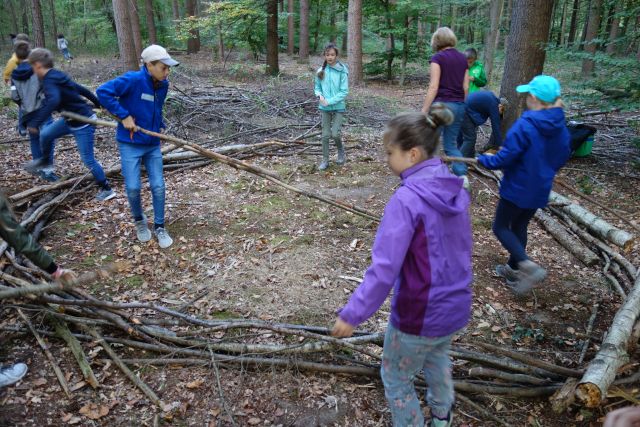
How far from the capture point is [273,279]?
4684 millimetres

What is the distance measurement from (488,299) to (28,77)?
6.87m

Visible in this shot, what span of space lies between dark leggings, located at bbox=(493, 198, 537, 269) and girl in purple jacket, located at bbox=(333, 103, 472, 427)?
6.91ft

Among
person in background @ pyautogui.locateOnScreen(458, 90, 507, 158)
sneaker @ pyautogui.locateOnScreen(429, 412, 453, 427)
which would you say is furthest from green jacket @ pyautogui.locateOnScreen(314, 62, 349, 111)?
sneaker @ pyautogui.locateOnScreen(429, 412, 453, 427)

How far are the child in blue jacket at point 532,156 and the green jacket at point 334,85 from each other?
3491 mm

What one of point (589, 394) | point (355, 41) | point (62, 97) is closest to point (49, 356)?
point (62, 97)

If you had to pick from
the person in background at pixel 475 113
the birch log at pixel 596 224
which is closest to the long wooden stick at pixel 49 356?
the birch log at pixel 596 224

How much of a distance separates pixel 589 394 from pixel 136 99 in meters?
4.89

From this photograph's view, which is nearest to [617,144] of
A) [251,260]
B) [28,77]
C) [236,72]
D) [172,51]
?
[251,260]

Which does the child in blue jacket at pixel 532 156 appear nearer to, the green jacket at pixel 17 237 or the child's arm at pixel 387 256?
the child's arm at pixel 387 256

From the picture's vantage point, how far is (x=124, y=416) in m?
3.06

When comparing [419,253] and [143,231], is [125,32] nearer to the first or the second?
[143,231]

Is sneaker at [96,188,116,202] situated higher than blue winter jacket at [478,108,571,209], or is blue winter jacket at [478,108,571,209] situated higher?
blue winter jacket at [478,108,571,209]

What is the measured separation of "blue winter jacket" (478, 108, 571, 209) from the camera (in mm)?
3785

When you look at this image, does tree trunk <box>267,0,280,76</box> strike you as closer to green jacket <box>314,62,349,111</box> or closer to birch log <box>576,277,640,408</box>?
green jacket <box>314,62,349,111</box>
